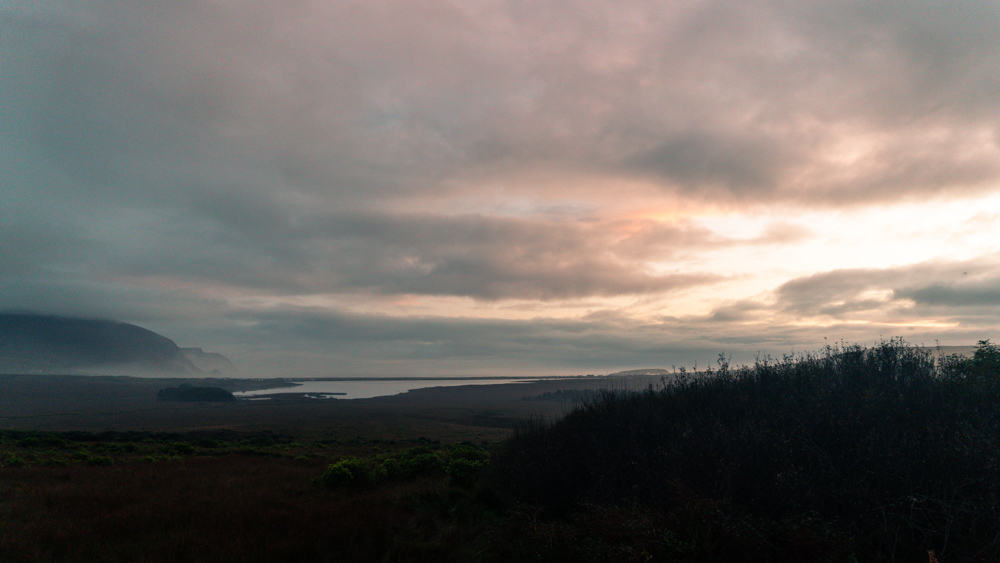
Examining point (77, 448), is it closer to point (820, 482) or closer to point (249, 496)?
point (249, 496)

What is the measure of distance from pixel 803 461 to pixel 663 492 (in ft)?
9.71

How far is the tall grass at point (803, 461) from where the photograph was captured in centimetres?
782

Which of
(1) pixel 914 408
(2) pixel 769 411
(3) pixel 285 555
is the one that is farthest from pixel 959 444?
(3) pixel 285 555

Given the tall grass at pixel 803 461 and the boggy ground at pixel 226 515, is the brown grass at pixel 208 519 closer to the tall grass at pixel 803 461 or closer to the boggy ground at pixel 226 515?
the boggy ground at pixel 226 515

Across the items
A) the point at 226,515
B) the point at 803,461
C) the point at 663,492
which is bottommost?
the point at 226,515

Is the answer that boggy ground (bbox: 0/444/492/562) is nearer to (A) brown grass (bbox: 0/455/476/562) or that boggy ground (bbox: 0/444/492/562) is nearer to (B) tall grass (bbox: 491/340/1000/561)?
(A) brown grass (bbox: 0/455/476/562)

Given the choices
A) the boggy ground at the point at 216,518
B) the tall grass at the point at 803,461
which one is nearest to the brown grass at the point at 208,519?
the boggy ground at the point at 216,518

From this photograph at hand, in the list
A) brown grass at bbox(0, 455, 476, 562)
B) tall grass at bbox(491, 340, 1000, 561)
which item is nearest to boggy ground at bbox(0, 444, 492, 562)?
brown grass at bbox(0, 455, 476, 562)

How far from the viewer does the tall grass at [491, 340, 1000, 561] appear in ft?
25.7

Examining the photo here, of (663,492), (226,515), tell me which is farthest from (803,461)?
(226,515)

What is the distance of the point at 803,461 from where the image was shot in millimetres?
10156

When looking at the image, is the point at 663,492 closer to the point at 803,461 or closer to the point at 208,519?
the point at 803,461

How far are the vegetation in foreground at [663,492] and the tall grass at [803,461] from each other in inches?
1.6

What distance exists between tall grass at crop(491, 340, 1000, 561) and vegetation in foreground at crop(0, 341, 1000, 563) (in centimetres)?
4
